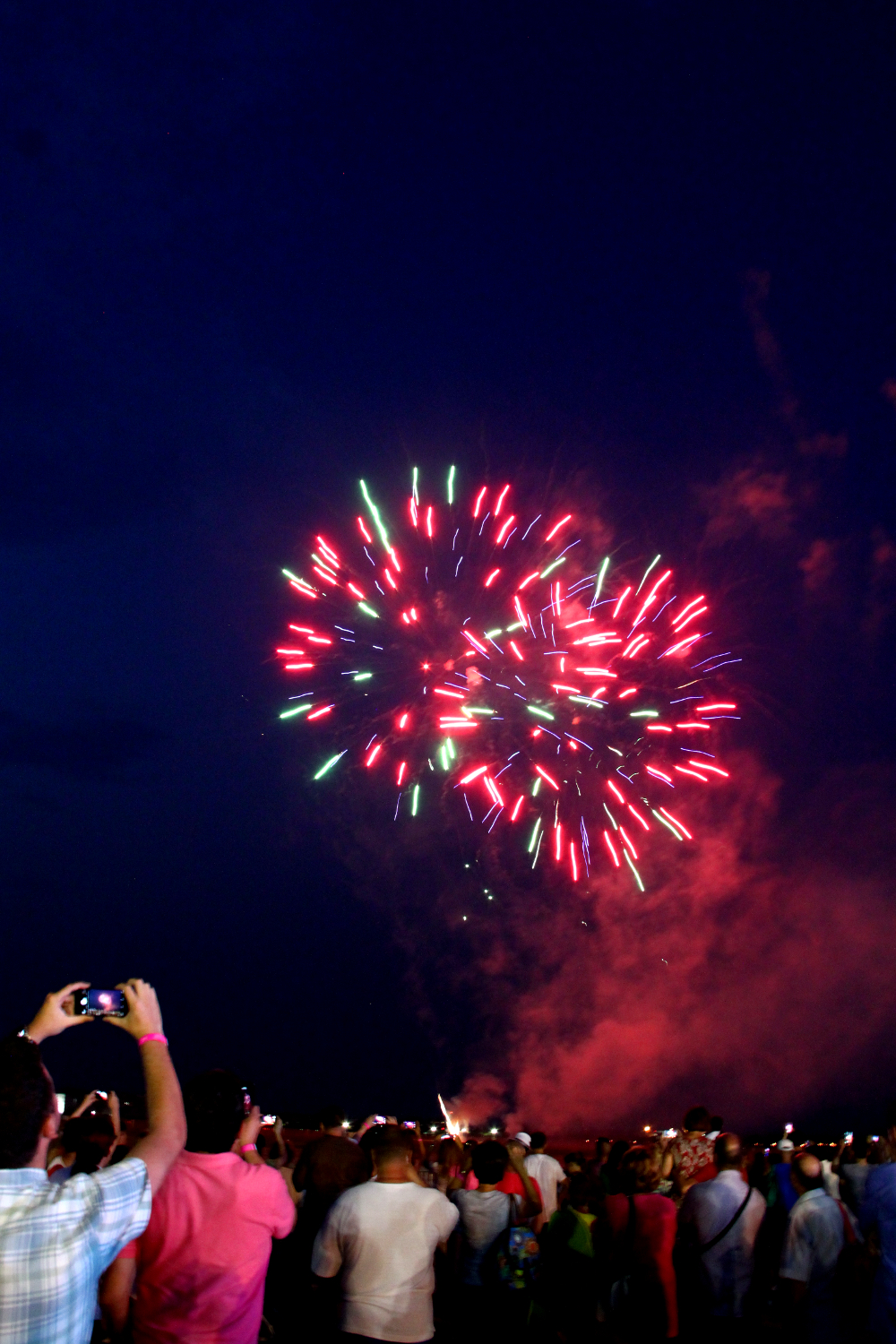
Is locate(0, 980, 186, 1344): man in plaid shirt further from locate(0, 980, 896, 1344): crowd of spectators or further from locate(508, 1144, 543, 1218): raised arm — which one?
locate(508, 1144, 543, 1218): raised arm

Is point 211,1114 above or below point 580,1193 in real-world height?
above

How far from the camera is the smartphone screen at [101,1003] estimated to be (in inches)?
123

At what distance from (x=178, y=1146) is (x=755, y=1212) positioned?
16.7 ft

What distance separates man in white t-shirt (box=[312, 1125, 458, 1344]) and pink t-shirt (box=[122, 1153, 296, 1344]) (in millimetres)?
712

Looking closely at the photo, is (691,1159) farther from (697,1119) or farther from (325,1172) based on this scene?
(325,1172)

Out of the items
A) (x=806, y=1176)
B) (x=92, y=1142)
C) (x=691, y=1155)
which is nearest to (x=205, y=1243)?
(x=92, y=1142)

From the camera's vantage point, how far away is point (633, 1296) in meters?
6.23

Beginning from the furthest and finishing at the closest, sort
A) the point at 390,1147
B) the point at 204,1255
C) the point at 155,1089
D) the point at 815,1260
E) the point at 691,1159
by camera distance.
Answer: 1. the point at 691,1159
2. the point at 815,1260
3. the point at 390,1147
4. the point at 204,1255
5. the point at 155,1089

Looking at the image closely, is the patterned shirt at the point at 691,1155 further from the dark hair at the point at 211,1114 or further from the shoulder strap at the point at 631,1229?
the dark hair at the point at 211,1114

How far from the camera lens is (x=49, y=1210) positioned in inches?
95.6

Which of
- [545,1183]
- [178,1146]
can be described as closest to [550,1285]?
[545,1183]

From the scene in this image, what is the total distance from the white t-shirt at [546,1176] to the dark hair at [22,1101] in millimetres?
7103

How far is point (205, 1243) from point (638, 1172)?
3.83 m

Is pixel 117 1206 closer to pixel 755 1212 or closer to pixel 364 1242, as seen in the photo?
pixel 364 1242
